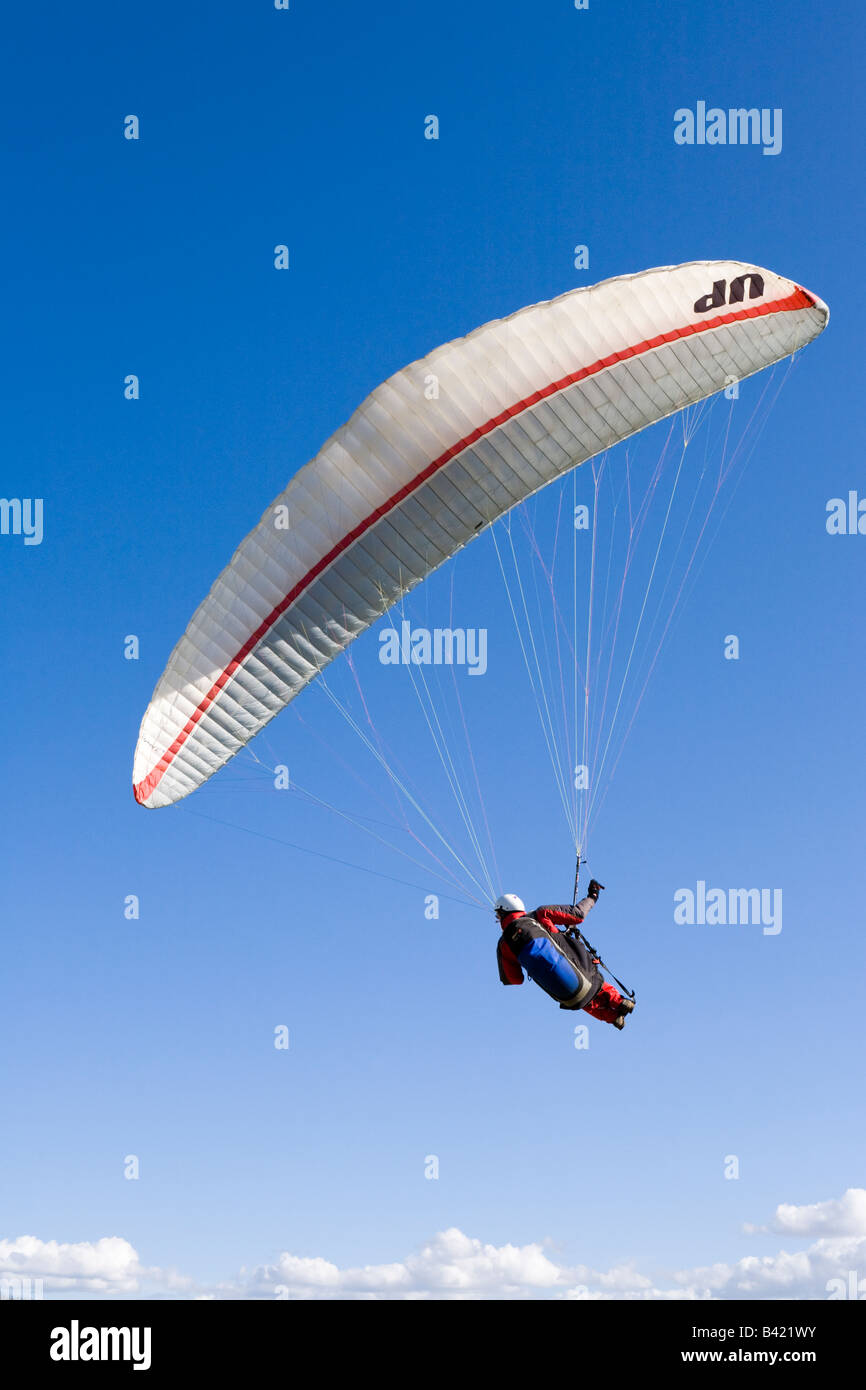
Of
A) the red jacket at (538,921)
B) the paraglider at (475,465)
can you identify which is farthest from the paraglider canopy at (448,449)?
the red jacket at (538,921)

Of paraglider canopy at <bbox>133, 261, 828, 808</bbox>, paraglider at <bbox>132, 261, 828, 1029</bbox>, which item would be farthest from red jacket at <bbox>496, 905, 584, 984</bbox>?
paraglider canopy at <bbox>133, 261, 828, 808</bbox>

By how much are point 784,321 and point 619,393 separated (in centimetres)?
309

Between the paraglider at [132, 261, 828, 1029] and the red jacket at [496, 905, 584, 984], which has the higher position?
the paraglider at [132, 261, 828, 1029]

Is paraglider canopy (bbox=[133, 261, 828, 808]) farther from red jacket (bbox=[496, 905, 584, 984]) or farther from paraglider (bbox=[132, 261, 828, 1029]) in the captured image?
red jacket (bbox=[496, 905, 584, 984])

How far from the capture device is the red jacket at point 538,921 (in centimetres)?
1769

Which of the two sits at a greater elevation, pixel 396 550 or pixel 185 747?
pixel 396 550

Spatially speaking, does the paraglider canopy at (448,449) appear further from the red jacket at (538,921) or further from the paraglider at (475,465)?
the red jacket at (538,921)

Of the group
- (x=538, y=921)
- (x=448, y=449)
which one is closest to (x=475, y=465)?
(x=448, y=449)

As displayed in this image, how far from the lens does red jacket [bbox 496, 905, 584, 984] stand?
17.7 metres

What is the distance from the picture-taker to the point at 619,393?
1848 cm

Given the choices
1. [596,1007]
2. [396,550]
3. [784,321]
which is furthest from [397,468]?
[596,1007]

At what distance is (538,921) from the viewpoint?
17.7 meters

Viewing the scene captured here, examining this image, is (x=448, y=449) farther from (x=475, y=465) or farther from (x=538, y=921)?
(x=538, y=921)
